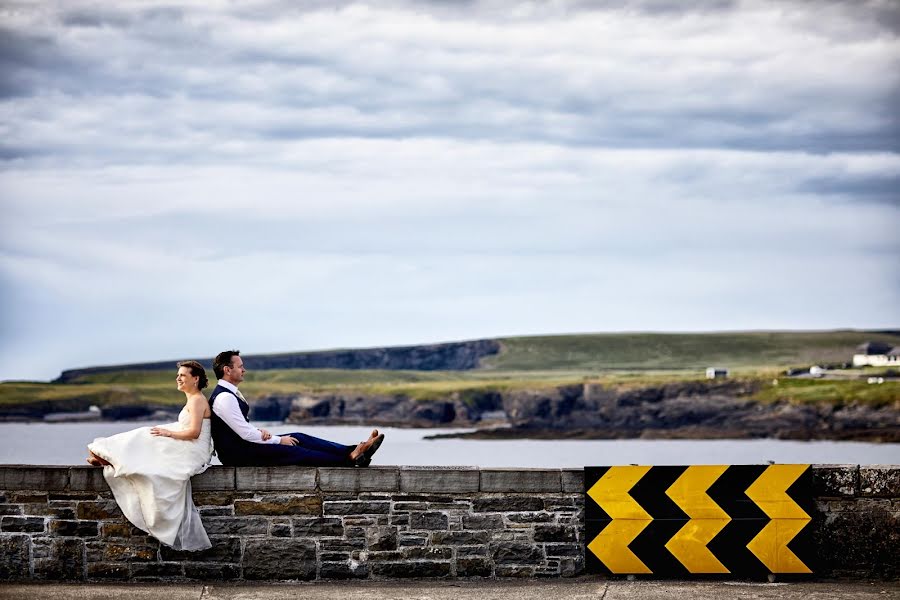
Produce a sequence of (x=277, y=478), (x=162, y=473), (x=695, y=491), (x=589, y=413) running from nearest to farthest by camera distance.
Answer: (x=162, y=473)
(x=695, y=491)
(x=277, y=478)
(x=589, y=413)

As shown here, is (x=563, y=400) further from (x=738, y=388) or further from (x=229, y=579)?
(x=229, y=579)

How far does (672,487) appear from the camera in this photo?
35.5 ft

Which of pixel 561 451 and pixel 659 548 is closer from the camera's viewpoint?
pixel 659 548

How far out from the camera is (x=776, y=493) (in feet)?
35.4

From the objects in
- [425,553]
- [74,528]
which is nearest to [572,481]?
[425,553]

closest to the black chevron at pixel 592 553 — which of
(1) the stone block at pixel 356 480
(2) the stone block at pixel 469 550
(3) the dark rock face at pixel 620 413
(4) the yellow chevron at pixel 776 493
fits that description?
(2) the stone block at pixel 469 550

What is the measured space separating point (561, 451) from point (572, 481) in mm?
87473

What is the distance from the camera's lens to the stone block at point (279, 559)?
1098 cm

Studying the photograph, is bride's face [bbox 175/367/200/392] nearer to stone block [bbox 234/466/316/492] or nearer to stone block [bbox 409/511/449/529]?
stone block [bbox 234/466/316/492]

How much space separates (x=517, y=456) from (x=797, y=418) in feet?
165

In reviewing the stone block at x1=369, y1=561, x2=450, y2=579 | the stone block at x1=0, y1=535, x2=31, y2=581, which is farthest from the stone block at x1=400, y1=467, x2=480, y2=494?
the stone block at x1=0, y1=535, x2=31, y2=581

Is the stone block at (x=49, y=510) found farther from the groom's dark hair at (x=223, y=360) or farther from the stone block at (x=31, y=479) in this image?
the groom's dark hair at (x=223, y=360)

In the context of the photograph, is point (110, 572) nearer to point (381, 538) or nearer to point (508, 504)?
point (381, 538)

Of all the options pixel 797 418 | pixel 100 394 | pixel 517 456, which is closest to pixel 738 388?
pixel 797 418
